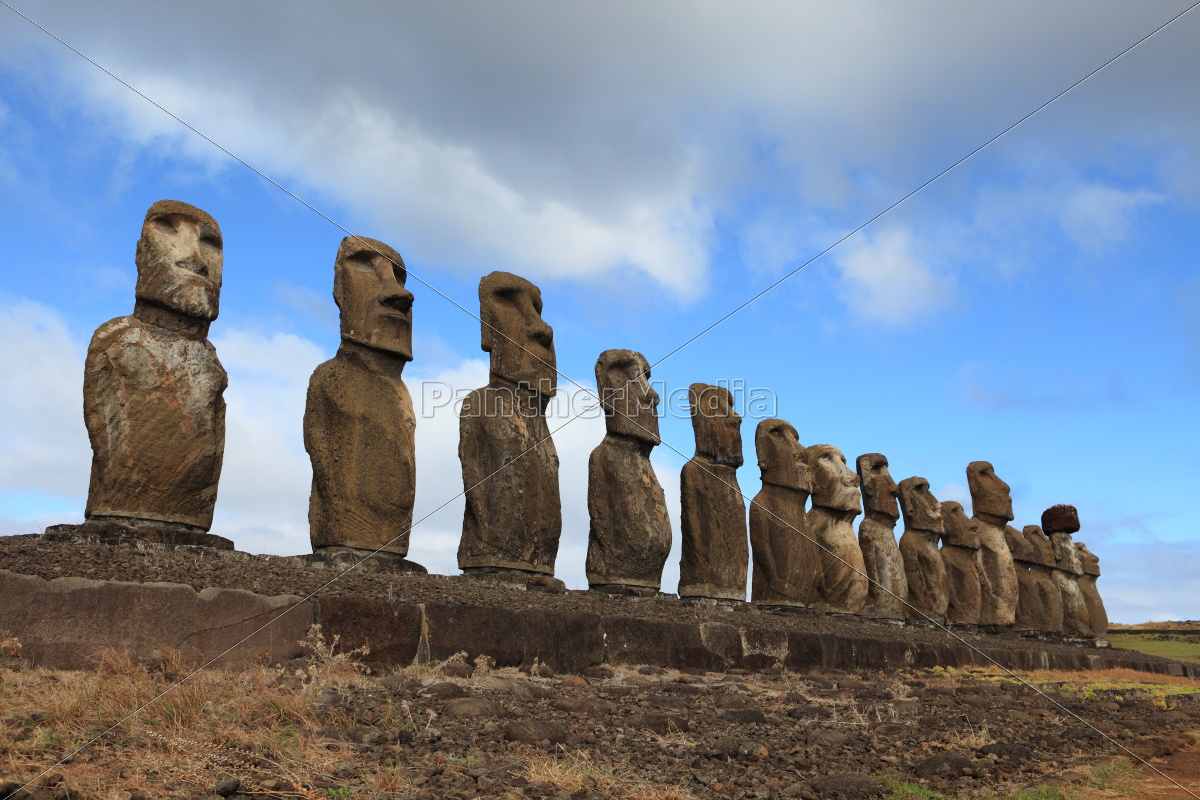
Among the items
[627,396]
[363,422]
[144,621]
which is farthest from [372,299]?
[144,621]

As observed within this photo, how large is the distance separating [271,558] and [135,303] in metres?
2.20

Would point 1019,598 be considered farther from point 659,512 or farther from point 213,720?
point 213,720

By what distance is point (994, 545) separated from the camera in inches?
689

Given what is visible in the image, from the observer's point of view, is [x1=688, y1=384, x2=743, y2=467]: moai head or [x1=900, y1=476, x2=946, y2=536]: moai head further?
[x1=900, y1=476, x2=946, y2=536]: moai head

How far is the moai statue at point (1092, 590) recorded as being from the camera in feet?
65.4

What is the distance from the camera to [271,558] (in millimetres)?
6684

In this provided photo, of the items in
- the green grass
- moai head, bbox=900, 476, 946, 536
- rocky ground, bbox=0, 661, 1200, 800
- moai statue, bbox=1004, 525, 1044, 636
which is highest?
moai head, bbox=900, 476, 946, 536

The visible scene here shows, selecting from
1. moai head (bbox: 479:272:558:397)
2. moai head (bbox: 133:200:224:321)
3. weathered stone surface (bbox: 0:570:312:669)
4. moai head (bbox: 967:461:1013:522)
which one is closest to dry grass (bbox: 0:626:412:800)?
weathered stone surface (bbox: 0:570:312:669)

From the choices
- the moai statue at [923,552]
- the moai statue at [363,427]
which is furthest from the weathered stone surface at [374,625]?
the moai statue at [923,552]

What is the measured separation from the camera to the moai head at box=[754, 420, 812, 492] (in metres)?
12.3

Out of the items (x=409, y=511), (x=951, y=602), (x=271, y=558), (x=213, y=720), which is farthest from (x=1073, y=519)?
(x=213, y=720)

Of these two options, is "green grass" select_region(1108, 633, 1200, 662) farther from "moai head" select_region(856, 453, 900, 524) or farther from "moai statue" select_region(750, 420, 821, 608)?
"moai statue" select_region(750, 420, 821, 608)

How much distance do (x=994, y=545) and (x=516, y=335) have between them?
12052 millimetres

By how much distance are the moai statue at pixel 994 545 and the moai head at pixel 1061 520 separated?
2.54m
